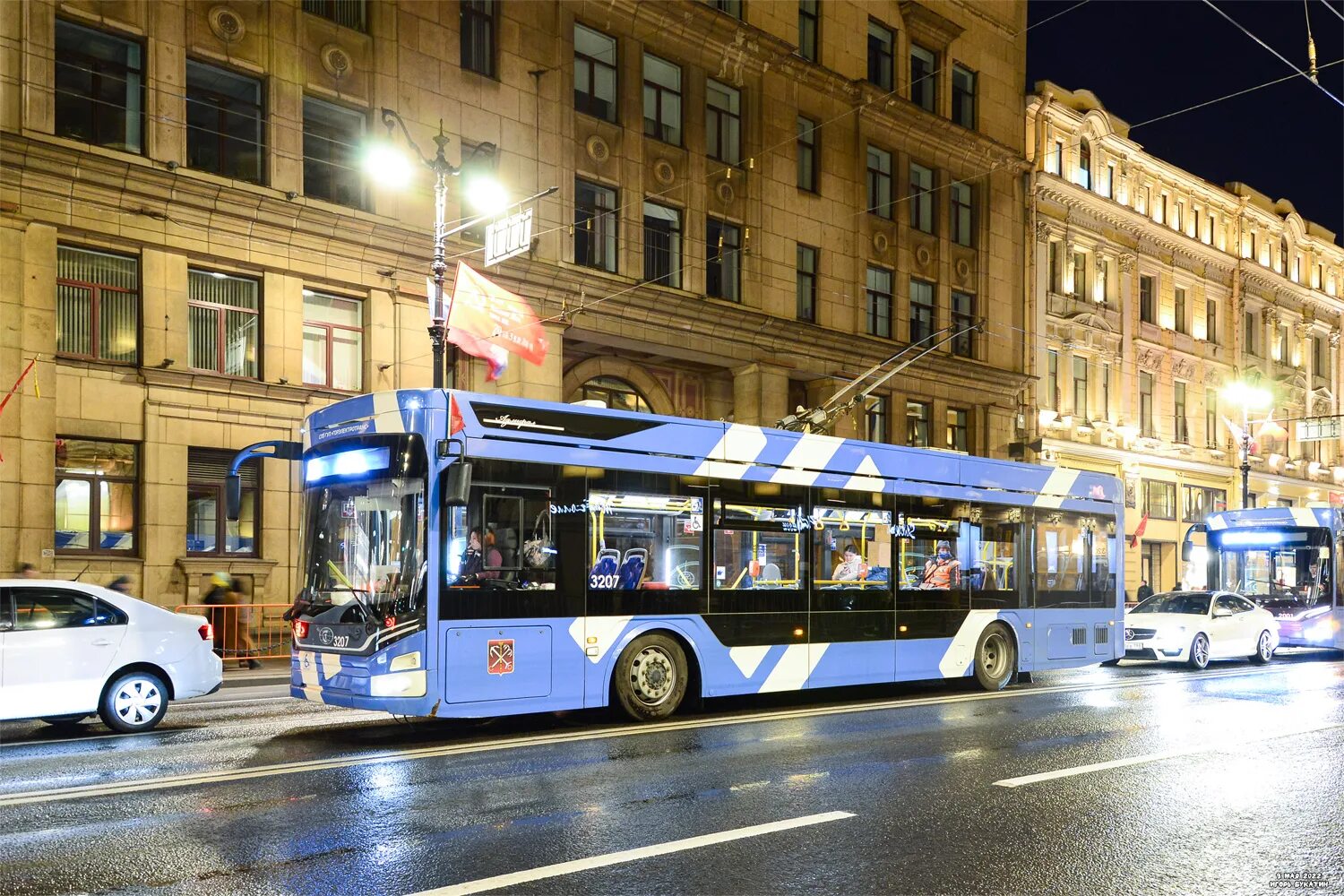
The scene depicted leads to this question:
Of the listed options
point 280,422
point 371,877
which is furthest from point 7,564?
point 371,877

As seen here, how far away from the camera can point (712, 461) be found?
13719 millimetres

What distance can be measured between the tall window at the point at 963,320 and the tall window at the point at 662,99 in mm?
12302

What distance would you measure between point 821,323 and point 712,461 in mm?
21129

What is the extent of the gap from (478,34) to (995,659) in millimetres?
17497

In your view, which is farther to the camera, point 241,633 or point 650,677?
point 241,633

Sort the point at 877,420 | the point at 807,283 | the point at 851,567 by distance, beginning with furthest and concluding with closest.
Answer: the point at 877,420 → the point at 807,283 → the point at 851,567

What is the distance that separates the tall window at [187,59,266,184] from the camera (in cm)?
2298

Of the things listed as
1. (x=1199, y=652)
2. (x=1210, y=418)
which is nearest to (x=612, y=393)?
(x=1199, y=652)

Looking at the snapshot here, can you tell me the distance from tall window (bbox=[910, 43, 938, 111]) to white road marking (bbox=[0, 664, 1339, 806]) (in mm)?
24819

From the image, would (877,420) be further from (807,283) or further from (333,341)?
(333,341)

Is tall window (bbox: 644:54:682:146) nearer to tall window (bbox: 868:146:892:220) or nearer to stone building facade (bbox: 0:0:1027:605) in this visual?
stone building facade (bbox: 0:0:1027:605)

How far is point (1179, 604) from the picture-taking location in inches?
924

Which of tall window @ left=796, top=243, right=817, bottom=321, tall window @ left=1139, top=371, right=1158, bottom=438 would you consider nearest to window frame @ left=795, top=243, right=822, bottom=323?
tall window @ left=796, top=243, right=817, bottom=321

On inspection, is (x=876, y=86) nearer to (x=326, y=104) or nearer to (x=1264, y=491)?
(x=326, y=104)
